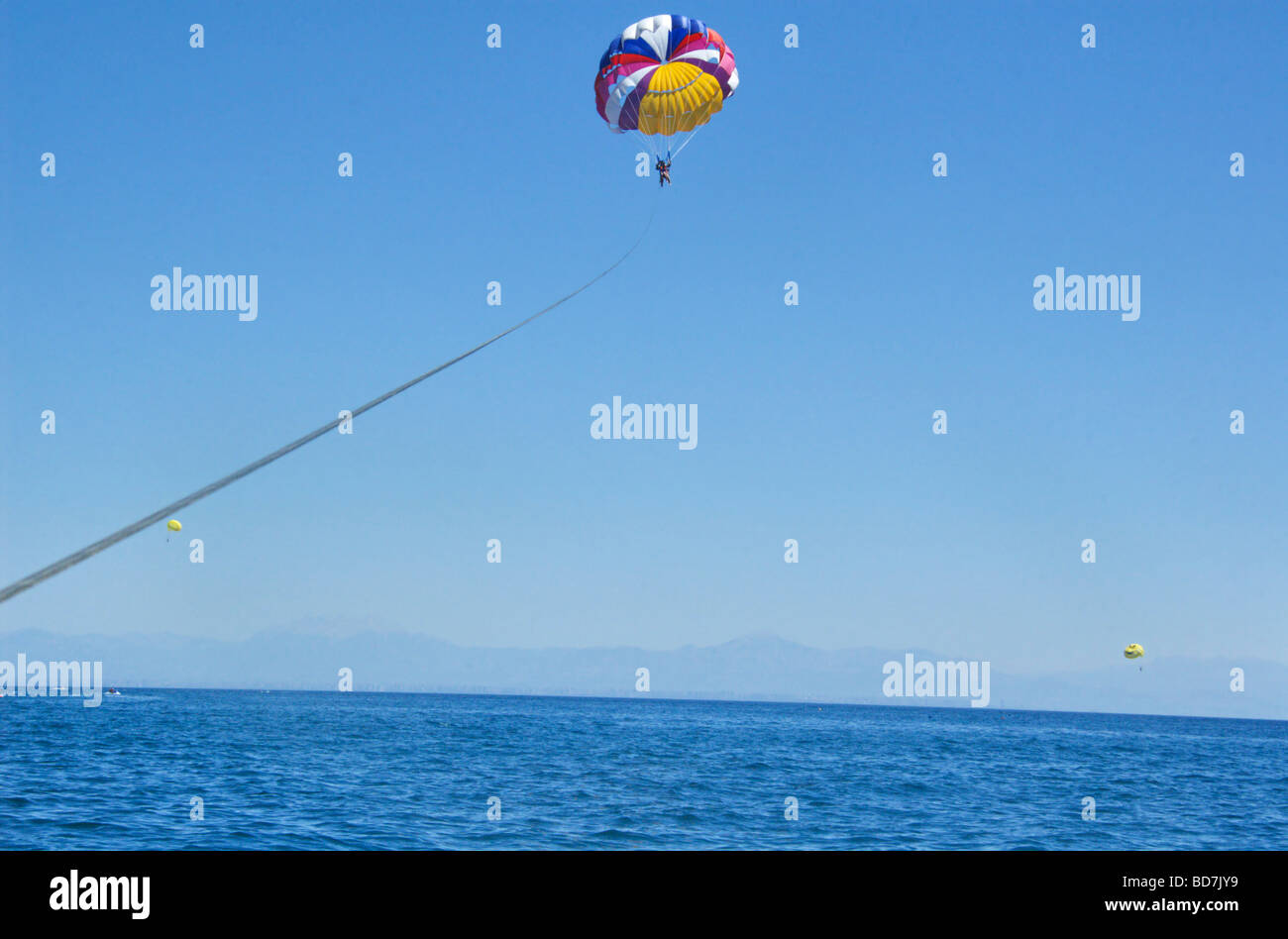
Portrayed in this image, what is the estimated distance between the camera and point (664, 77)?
22688 mm

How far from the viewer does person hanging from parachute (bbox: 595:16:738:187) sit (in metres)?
22.3

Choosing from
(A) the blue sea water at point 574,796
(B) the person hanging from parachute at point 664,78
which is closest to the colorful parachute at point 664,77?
(B) the person hanging from parachute at point 664,78

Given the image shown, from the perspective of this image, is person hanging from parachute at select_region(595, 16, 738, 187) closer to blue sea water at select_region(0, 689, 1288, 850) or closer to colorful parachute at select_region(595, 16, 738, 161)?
colorful parachute at select_region(595, 16, 738, 161)

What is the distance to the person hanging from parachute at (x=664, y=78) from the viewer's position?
22328mm

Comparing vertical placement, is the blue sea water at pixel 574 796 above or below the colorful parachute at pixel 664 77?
below

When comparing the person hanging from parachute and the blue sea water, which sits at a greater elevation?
the person hanging from parachute

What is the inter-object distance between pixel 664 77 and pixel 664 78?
0.02m

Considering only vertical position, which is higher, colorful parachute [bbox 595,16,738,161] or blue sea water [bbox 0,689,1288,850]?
colorful parachute [bbox 595,16,738,161]

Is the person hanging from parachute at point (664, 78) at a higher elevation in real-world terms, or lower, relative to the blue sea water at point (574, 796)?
higher

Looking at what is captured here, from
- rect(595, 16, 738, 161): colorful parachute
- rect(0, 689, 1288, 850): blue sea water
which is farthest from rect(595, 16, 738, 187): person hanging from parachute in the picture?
rect(0, 689, 1288, 850): blue sea water

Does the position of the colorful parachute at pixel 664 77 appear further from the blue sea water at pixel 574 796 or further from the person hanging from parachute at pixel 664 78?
the blue sea water at pixel 574 796
